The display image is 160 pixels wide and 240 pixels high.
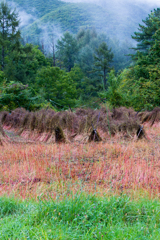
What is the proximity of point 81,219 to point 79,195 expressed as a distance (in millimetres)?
360

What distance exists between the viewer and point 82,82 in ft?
116

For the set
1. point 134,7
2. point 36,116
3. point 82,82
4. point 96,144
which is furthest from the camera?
point 134,7

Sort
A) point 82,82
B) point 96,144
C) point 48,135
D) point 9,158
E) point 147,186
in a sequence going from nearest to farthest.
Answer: point 147,186
point 9,158
point 96,144
point 48,135
point 82,82

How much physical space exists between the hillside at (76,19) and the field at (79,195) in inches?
3575

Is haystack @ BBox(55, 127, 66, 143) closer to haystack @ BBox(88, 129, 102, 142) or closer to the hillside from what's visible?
haystack @ BBox(88, 129, 102, 142)

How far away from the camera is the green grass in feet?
6.32

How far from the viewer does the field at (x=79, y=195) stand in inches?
79.0

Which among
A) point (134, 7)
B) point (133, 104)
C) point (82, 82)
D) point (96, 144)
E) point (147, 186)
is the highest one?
point (134, 7)

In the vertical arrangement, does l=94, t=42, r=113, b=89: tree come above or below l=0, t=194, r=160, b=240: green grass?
above

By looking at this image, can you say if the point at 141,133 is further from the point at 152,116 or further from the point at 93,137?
the point at 152,116

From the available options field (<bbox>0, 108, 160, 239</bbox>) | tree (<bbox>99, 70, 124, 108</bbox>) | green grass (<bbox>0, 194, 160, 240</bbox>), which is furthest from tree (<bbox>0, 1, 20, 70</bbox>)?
green grass (<bbox>0, 194, 160, 240</bbox>)

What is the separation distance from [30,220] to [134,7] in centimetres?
20445

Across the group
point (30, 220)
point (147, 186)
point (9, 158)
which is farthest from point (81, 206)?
point (9, 158)

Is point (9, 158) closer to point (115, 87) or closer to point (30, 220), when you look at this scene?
point (30, 220)
